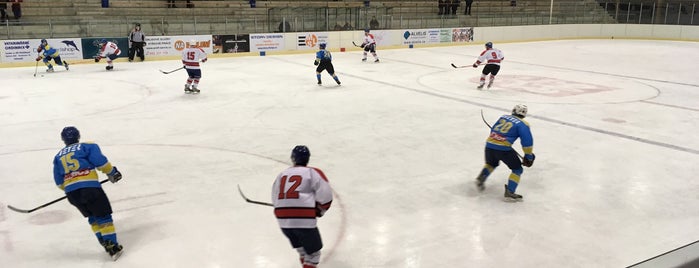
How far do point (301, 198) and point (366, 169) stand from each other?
3.46 metres

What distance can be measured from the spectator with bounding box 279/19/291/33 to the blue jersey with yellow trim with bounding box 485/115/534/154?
1830 cm

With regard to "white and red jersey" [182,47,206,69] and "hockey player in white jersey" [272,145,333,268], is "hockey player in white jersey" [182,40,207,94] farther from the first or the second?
"hockey player in white jersey" [272,145,333,268]

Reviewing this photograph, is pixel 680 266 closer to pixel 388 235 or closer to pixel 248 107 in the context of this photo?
pixel 388 235

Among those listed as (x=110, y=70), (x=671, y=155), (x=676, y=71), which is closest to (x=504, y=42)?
(x=676, y=71)

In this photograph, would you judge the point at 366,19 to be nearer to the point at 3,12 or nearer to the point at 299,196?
the point at 3,12

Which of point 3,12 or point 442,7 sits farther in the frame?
point 442,7

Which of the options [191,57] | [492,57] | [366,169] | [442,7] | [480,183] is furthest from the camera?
[442,7]

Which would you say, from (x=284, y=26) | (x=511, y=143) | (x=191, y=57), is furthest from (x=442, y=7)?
(x=511, y=143)

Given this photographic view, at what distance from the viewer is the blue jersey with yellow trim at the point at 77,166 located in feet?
14.3

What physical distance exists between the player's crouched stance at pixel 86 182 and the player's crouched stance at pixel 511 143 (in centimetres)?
388

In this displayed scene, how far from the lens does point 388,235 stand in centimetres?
503

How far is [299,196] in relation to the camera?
3688 millimetres

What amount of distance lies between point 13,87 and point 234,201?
1103 cm

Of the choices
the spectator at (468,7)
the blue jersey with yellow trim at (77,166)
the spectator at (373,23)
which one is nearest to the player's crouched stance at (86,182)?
the blue jersey with yellow trim at (77,166)
